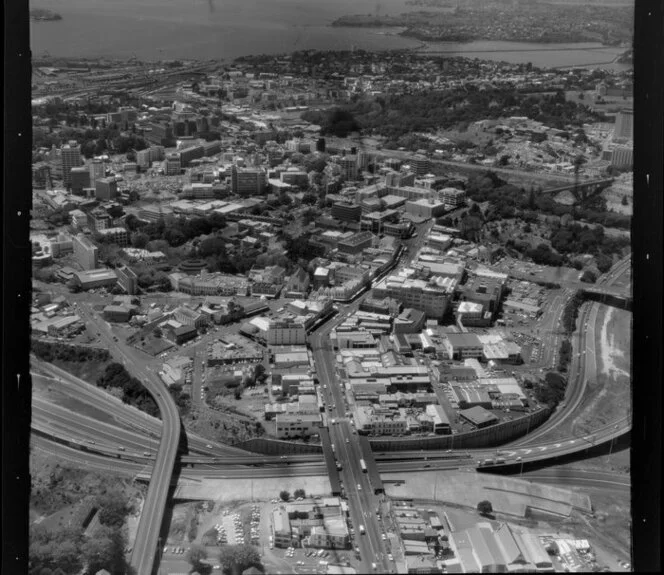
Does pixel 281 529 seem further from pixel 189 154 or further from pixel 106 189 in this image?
pixel 189 154

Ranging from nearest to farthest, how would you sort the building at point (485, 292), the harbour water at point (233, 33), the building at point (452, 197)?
the harbour water at point (233, 33) → the building at point (485, 292) → the building at point (452, 197)

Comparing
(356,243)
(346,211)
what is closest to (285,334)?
→ (356,243)

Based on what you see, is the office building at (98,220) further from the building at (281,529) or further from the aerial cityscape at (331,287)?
the building at (281,529)

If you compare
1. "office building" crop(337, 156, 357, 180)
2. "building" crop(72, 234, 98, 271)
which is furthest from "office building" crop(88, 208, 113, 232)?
"office building" crop(337, 156, 357, 180)

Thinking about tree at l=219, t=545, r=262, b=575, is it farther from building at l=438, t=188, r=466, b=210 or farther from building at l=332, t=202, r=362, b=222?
building at l=438, t=188, r=466, b=210

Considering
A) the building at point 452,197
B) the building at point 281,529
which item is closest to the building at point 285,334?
the building at point 281,529

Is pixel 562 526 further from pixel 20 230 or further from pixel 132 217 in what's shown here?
pixel 132 217

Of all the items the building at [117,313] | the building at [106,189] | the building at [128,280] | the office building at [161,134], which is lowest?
the building at [117,313]
